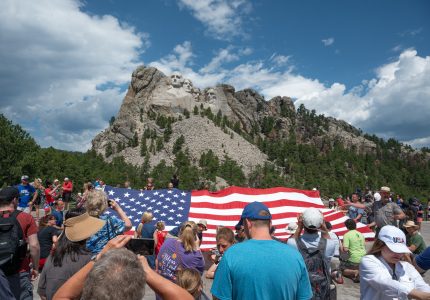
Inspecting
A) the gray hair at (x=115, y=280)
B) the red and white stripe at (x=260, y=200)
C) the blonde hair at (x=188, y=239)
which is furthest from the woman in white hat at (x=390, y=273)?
the red and white stripe at (x=260, y=200)

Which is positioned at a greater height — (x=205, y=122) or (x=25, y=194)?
(x=205, y=122)

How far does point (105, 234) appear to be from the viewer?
390 centimetres

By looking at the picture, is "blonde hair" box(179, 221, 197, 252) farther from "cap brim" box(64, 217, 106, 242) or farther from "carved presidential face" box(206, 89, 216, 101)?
"carved presidential face" box(206, 89, 216, 101)

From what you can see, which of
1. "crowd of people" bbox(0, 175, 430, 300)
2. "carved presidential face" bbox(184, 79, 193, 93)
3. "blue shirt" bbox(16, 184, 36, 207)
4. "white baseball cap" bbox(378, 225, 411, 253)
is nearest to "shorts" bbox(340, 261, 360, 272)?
"crowd of people" bbox(0, 175, 430, 300)

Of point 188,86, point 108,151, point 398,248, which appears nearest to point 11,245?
point 398,248

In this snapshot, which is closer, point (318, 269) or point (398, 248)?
point (398, 248)

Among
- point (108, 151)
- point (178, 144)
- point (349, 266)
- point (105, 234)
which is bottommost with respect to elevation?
point (349, 266)

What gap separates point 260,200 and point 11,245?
8246 millimetres

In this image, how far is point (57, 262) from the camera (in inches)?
137

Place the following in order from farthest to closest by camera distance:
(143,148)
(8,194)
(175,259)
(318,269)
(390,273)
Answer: (143,148)
(175,259)
(8,194)
(318,269)
(390,273)

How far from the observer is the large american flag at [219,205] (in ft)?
35.3

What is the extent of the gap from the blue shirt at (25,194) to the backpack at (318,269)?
1066 centimetres

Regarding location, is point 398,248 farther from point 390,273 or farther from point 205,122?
point 205,122

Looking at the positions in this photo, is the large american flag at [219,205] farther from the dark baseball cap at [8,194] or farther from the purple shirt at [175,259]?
the dark baseball cap at [8,194]
